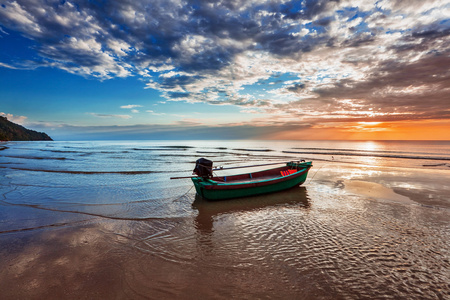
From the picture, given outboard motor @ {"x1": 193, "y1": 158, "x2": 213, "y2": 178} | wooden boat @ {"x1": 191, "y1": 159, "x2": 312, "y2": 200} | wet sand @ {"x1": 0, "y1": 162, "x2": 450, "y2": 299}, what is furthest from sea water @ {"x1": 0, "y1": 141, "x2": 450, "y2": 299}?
outboard motor @ {"x1": 193, "y1": 158, "x2": 213, "y2": 178}

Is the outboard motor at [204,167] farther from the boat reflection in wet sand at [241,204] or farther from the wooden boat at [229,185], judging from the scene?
the boat reflection in wet sand at [241,204]

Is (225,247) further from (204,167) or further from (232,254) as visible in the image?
(204,167)

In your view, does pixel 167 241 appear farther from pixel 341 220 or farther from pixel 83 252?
pixel 341 220

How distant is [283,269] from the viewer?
527 centimetres

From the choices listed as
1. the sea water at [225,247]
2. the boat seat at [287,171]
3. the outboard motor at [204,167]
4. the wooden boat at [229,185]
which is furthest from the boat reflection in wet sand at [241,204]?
the boat seat at [287,171]

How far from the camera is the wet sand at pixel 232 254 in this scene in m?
4.55

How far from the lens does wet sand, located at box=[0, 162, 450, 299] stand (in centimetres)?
455

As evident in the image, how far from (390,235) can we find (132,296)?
8.00 metres

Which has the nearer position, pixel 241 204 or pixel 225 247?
pixel 225 247

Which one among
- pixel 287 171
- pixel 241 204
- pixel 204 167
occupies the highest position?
pixel 204 167

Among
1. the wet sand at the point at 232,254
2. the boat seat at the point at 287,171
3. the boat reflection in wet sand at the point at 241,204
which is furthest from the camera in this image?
the boat seat at the point at 287,171

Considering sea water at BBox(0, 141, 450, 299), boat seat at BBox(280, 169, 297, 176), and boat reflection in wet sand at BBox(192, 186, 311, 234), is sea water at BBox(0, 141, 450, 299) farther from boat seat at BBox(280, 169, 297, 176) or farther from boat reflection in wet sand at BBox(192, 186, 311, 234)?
boat seat at BBox(280, 169, 297, 176)

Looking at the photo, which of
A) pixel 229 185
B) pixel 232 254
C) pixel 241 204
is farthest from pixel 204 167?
pixel 232 254

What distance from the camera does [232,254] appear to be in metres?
6.00
